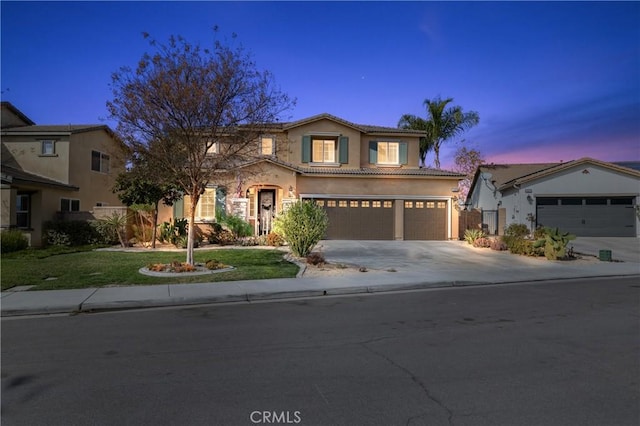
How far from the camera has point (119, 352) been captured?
18.7 feet

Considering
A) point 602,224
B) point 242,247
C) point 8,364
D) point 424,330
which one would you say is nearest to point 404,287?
point 424,330

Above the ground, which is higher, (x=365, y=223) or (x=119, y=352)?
(x=365, y=223)

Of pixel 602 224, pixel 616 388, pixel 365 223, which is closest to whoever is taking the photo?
pixel 616 388

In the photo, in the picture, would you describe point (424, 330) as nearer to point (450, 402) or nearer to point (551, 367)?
point (551, 367)

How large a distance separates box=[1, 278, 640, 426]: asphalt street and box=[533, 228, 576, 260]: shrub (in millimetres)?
9093

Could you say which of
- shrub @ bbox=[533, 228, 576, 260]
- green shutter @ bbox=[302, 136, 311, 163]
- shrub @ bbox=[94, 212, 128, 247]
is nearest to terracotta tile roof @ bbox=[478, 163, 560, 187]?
green shutter @ bbox=[302, 136, 311, 163]

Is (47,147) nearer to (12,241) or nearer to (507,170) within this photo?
(12,241)

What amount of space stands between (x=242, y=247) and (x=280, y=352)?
587 inches

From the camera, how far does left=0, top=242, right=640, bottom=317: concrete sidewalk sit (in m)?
8.80

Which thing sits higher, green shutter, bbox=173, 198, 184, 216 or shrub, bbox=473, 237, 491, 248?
green shutter, bbox=173, 198, 184, 216

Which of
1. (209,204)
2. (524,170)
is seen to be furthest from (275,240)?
(524,170)

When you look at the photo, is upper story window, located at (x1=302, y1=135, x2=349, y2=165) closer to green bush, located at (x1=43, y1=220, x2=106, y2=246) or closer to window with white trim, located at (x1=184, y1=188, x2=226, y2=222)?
window with white trim, located at (x1=184, y1=188, x2=226, y2=222)

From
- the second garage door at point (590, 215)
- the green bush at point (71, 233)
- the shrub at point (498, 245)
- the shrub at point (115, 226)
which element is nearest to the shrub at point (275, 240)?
the shrub at point (115, 226)

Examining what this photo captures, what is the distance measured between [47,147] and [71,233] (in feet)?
20.7
